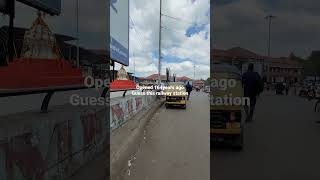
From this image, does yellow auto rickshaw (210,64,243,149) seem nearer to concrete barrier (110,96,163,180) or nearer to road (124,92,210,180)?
road (124,92,210,180)

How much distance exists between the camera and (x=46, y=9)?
7191 millimetres

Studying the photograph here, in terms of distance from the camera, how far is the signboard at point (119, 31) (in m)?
14.5

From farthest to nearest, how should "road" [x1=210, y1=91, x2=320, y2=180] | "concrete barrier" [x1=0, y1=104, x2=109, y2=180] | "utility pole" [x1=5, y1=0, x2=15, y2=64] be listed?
"road" [x1=210, y1=91, x2=320, y2=180], "utility pole" [x1=5, y1=0, x2=15, y2=64], "concrete barrier" [x1=0, y1=104, x2=109, y2=180]

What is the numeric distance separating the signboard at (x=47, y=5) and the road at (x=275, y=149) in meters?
4.66

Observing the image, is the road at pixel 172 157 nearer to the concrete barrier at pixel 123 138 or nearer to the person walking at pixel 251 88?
the concrete barrier at pixel 123 138

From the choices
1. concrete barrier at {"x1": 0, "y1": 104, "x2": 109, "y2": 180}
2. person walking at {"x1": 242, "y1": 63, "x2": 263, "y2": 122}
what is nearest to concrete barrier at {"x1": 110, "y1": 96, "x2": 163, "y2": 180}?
concrete barrier at {"x1": 0, "y1": 104, "x2": 109, "y2": 180}

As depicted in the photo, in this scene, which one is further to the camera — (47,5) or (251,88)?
(251,88)

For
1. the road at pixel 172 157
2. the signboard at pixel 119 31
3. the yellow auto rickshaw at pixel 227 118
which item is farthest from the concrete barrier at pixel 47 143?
the signboard at pixel 119 31

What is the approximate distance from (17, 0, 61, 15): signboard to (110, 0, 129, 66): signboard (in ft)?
19.4

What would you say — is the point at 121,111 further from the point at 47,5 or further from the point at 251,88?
the point at 47,5

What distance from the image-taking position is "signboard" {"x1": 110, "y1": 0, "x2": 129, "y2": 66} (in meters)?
14.5

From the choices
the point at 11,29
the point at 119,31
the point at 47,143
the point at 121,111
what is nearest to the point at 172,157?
the point at 47,143

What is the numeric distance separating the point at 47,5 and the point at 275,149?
6.55 meters

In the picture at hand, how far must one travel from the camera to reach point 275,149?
31.0 ft
